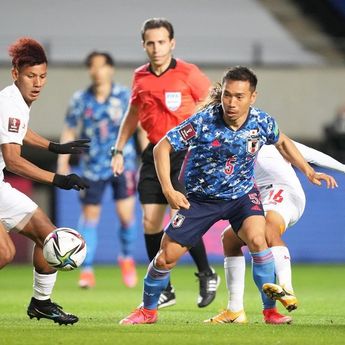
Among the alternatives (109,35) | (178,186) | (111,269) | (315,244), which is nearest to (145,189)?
(178,186)

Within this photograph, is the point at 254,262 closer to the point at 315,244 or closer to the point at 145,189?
the point at 145,189

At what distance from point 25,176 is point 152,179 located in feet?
7.68

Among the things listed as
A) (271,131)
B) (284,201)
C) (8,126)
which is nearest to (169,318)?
(284,201)

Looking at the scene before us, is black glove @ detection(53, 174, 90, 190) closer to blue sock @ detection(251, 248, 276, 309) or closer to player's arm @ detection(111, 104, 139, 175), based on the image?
blue sock @ detection(251, 248, 276, 309)

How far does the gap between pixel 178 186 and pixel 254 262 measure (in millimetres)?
1776

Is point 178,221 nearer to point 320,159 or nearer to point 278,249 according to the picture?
point 278,249

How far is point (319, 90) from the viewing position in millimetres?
20031

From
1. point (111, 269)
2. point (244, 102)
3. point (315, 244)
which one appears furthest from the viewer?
point (315, 244)

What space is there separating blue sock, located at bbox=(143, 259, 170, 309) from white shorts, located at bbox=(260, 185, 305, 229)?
978mm

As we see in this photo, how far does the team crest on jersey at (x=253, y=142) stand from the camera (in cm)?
777

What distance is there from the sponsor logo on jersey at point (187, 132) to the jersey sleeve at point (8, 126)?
3.48ft

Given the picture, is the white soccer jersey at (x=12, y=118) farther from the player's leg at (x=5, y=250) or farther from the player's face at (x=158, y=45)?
the player's face at (x=158, y=45)

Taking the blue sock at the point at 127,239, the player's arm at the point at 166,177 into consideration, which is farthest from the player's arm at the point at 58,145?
the blue sock at the point at 127,239

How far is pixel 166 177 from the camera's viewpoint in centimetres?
767
